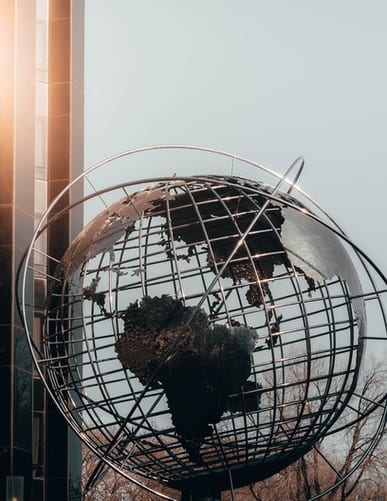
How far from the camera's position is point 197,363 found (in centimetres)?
982

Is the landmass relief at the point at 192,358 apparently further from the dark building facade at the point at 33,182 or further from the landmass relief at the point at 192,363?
the dark building facade at the point at 33,182

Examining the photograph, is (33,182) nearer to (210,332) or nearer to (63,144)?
(63,144)

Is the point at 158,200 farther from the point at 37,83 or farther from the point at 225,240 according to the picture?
the point at 37,83

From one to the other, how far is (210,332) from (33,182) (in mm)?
10876

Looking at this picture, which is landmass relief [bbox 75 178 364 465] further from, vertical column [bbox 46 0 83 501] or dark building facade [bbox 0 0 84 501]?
→ vertical column [bbox 46 0 83 501]

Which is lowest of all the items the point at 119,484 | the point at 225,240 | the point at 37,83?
the point at 119,484

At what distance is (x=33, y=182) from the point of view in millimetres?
20391

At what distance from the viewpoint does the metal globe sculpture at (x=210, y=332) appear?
391 inches

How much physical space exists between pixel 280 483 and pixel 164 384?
22.1 meters

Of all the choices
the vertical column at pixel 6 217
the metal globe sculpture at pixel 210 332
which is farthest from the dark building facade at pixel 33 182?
the metal globe sculpture at pixel 210 332

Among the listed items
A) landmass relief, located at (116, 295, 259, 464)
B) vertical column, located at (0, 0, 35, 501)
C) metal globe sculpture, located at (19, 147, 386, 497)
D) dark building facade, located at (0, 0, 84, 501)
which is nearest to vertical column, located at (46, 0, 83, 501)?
dark building facade, located at (0, 0, 84, 501)

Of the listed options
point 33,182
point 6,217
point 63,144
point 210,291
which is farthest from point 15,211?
point 210,291

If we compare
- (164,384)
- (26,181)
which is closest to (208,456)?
(164,384)

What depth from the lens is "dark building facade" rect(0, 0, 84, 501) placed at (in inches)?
754
